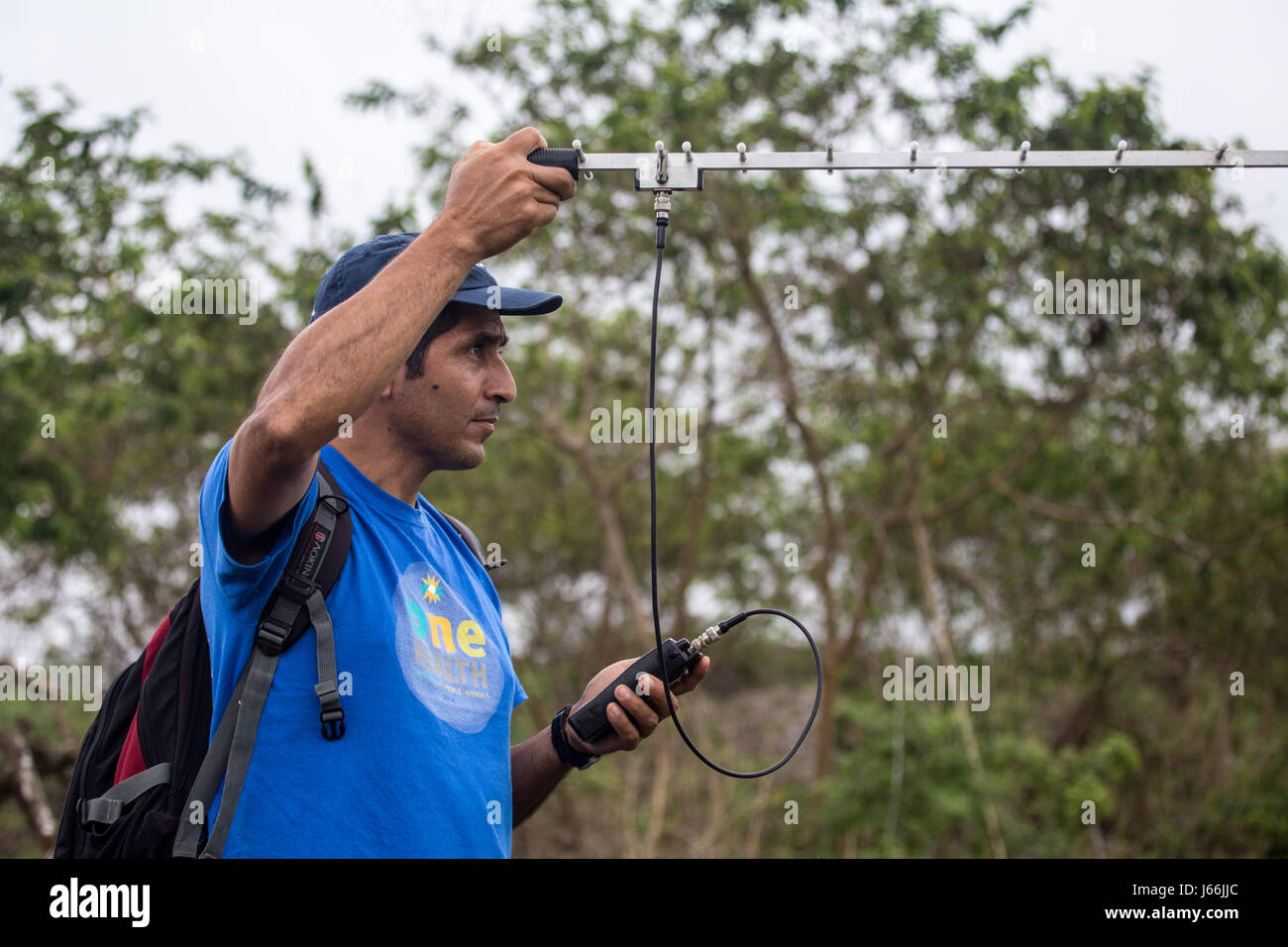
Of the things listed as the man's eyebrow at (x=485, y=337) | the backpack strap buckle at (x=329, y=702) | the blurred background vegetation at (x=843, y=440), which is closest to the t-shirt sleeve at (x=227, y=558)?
the backpack strap buckle at (x=329, y=702)

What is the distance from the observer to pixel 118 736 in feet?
6.50

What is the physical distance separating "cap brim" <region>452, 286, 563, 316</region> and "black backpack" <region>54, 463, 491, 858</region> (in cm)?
48

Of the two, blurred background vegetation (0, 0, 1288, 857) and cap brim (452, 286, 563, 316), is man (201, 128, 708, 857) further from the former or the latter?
blurred background vegetation (0, 0, 1288, 857)

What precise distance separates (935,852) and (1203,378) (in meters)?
4.25

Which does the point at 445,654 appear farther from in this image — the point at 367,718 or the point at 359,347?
the point at 359,347

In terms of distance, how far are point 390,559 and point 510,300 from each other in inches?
24.9

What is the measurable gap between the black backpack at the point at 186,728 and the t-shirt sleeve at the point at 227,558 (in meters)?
0.03

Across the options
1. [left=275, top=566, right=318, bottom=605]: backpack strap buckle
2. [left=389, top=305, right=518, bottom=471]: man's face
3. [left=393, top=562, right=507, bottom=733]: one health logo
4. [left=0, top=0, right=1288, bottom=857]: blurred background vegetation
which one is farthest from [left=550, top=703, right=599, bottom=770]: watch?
[left=0, top=0, right=1288, bottom=857]: blurred background vegetation

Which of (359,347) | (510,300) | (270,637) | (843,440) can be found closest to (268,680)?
(270,637)

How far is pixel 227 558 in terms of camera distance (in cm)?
177

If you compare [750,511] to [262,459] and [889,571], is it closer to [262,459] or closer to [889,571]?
[889,571]

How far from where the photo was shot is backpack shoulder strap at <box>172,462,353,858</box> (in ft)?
5.86

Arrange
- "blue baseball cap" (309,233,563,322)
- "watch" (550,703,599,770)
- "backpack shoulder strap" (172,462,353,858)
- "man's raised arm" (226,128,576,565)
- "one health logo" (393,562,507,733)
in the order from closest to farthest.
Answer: "man's raised arm" (226,128,576,565)
"backpack shoulder strap" (172,462,353,858)
"one health logo" (393,562,507,733)
"blue baseball cap" (309,233,563,322)
"watch" (550,703,599,770)
